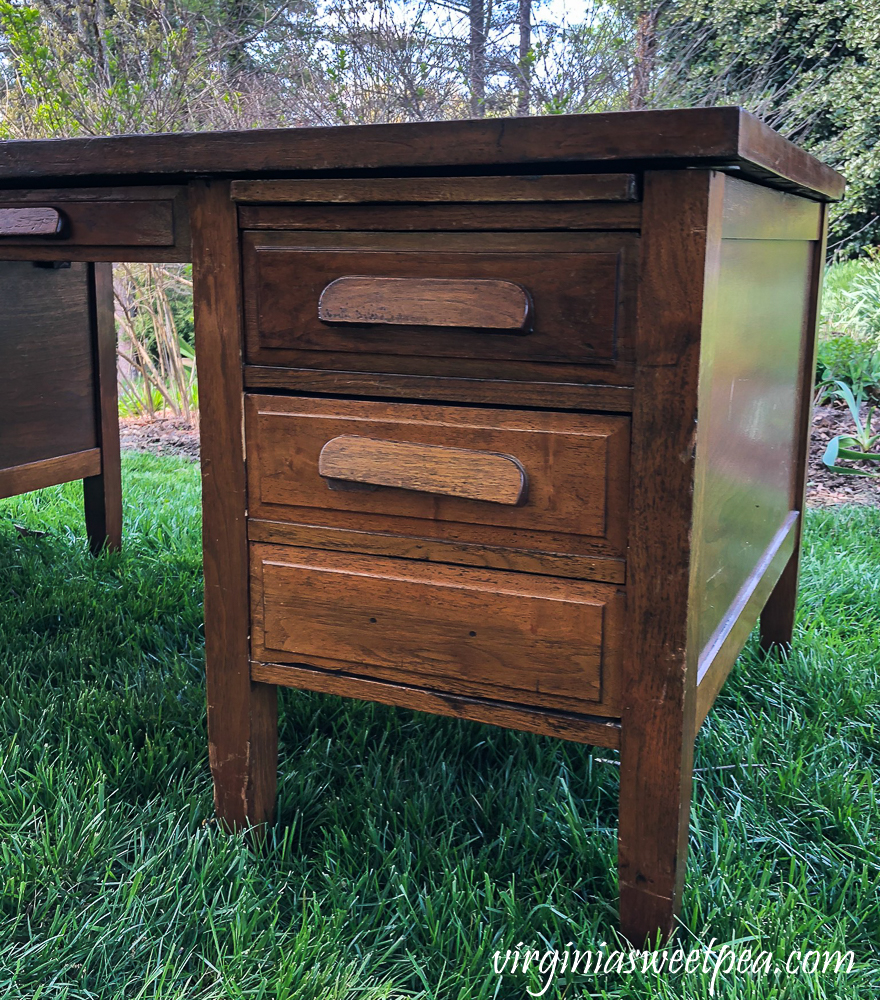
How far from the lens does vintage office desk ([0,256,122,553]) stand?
218 cm

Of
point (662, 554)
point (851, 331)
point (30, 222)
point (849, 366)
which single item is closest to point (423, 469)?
point (662, 554)

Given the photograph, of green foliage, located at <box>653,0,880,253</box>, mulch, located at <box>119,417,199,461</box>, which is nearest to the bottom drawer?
mulch, located at <box>119,417,199,461</box>

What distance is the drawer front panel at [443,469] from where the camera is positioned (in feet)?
3.51

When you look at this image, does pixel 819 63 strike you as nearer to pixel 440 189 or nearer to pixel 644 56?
pixel 644 56

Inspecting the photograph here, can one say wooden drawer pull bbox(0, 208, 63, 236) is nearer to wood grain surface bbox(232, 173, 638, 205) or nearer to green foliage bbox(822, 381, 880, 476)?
wood grain surface bbox(232, 173, 638, 205)

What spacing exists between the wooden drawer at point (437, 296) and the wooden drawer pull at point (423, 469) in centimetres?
10

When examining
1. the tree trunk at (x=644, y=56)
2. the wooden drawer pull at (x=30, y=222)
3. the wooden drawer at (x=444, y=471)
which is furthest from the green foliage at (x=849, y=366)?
the wooden drawer pull at (x=30, y=222)

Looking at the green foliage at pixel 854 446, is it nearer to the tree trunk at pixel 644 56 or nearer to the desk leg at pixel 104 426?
the tree trunk at pixel 644 56

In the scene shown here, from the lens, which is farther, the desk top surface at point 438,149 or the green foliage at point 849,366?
the green foliage at point 849,366

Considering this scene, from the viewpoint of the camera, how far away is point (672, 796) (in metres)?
1.09

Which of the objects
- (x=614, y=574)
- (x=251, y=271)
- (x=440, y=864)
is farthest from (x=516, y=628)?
(x=251, y=271)

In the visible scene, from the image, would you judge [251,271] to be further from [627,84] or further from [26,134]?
[627,84]

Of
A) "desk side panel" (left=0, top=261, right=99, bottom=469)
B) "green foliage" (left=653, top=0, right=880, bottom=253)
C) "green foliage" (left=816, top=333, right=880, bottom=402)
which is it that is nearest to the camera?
"desk side panel" (left=0, top=261, right=99, bottom=469)

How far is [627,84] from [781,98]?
329 cm
